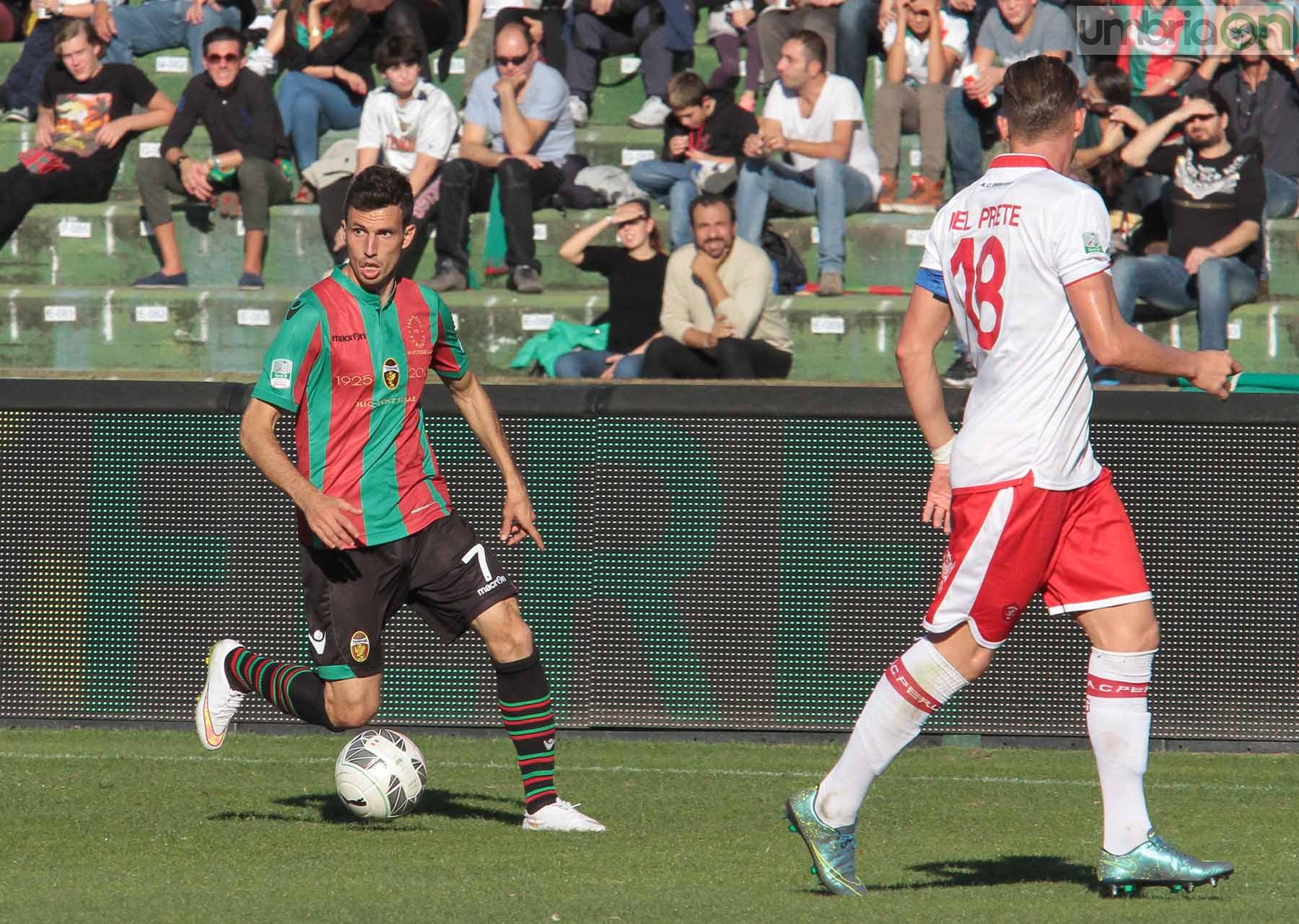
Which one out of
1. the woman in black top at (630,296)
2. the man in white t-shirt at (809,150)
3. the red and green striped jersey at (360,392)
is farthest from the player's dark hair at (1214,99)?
the red and green striped jersey at (360,392)

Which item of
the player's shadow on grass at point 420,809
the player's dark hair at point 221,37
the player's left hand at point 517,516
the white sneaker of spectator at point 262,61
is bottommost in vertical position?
the player's shadow on grass at point 420,809

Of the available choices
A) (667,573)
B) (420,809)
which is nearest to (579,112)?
(667,573)

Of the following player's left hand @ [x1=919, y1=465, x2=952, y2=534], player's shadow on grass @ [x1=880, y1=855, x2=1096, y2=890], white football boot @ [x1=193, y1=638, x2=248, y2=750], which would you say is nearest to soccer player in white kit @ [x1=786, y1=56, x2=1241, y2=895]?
player's left hand @ [x1=919, y1=465, x2=952, y2=534]

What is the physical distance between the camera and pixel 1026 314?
491 cm

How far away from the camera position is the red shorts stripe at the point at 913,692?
5.02 metres

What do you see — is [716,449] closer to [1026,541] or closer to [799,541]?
[799,541]

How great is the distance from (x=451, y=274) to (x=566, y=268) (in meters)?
0.93

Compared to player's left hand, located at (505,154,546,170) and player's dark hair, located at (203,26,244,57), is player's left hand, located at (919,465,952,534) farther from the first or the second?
player's dark hair, located at (203,26,244,57)

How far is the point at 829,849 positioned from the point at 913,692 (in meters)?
0.48

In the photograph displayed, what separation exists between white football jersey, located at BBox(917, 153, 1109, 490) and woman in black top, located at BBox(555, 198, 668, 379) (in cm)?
622

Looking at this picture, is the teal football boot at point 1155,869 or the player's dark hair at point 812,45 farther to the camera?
the player's dark hair at point 812,45

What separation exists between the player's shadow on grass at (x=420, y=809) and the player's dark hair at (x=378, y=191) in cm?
215

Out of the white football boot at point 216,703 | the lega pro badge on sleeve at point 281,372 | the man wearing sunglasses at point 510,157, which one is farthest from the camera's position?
the man wearing sunglasses at point 510,157

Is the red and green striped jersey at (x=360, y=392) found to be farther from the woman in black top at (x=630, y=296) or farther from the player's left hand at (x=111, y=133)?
the player's left hand at (x=111, y=133)
